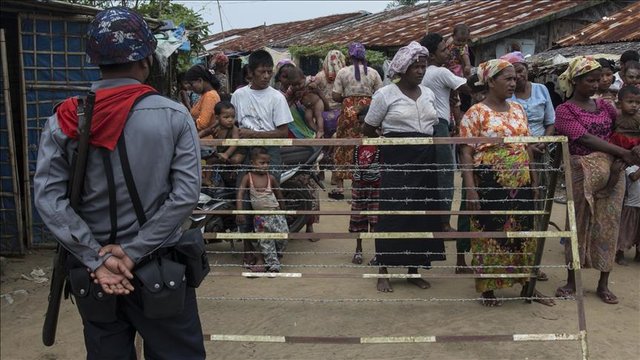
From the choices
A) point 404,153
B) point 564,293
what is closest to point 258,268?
point 404,153

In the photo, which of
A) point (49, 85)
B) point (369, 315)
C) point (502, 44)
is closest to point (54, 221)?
point (369, 315)

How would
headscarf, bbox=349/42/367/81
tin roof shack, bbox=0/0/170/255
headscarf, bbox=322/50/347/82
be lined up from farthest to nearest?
headscarf, bbox=322/50/347/82
headscarf, bbox=349/42/367/81
tin roof shack, bbox=0/0/170/255

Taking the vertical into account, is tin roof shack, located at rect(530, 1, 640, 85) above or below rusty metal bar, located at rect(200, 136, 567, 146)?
above

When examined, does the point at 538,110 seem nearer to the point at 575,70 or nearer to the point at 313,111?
the point at 575,70

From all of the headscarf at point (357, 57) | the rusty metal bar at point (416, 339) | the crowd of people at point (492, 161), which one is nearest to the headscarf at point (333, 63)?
the headscarf at point (357, 57)

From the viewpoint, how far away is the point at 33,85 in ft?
18.5

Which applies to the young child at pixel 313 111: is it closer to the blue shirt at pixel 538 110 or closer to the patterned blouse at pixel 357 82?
the patterned blouse at pixel 357 82

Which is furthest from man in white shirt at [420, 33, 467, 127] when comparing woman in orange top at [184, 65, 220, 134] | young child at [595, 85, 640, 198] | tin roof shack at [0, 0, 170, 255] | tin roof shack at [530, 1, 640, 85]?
tin roof shack at [530, 1, 640, 85]

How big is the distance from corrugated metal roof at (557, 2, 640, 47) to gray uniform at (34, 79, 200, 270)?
8.96 meters

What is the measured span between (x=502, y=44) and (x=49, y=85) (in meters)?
10.6

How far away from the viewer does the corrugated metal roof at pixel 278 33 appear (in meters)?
23.2

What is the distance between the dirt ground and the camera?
367 centimetres

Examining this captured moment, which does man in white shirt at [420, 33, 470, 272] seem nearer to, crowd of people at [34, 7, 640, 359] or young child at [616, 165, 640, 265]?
crowd of people at [34, 7, 640, 359]

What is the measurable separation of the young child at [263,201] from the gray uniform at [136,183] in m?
2.81
